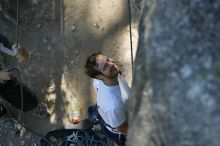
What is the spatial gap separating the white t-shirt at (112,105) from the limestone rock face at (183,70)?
3.89 ft

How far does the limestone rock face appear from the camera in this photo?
2.21 meters

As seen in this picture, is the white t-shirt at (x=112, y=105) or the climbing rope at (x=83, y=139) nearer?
the white t-shirt at (x=112, y=105)

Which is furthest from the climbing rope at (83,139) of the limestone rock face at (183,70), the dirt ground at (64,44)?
the limestone rock face at (183,70)

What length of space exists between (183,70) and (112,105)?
4.76ft

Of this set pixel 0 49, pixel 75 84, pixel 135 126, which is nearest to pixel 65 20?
pixel 75 84

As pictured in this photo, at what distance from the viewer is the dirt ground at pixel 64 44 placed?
563cm

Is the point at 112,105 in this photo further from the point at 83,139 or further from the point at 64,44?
the point at 64,44

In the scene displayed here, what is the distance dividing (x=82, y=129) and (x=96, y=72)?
1.12 metres

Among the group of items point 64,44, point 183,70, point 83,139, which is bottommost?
point 83,139

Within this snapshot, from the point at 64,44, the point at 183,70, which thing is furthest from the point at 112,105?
the point at 64,44

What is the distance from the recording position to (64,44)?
591 centimetres

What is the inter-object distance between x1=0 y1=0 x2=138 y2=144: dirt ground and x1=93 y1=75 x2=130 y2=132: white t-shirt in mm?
1646

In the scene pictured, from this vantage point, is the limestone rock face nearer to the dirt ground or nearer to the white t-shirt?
the white t-shirt

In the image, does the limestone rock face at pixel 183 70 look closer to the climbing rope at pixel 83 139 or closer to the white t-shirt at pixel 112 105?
the white t-shirt at pixel 112 105
